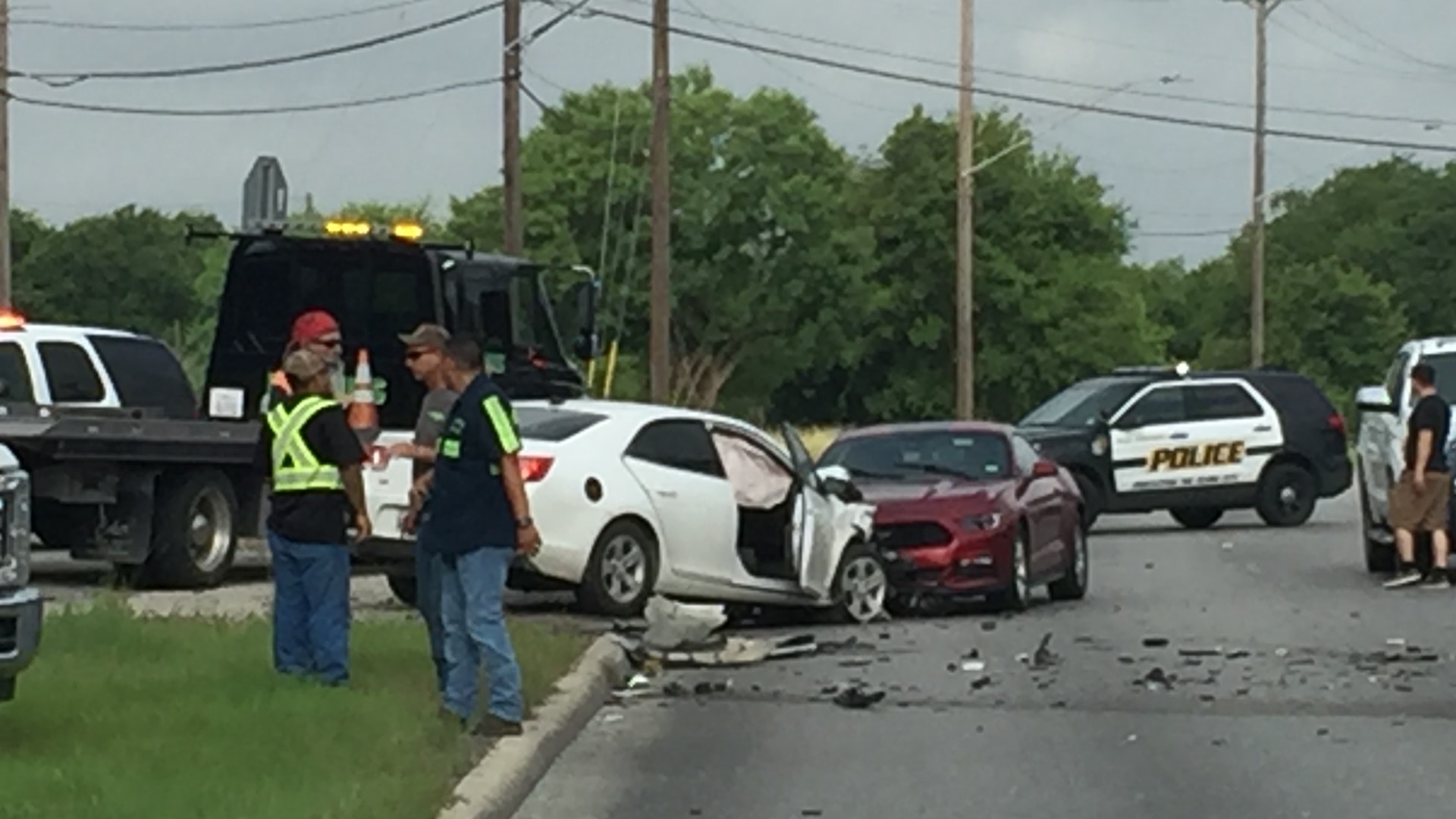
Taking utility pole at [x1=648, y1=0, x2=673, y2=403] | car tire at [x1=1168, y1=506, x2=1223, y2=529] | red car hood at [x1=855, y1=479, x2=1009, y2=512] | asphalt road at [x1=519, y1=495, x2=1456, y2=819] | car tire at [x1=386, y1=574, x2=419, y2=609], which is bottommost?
car tire at [x1=1168, y1=506, x2=1223, y2=529]

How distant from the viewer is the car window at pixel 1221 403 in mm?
32188

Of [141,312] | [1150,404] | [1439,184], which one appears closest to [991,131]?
[141,312]

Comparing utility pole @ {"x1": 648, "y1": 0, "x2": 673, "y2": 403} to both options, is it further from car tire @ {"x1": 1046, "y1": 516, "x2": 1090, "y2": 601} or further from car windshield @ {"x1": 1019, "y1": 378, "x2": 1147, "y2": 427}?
car tire @ {"x1": 1046, "y1": 516, "x2": 1090, "y2": 601}

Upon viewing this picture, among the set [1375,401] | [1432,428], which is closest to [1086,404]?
[1375,401]

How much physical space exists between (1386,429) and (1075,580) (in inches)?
139

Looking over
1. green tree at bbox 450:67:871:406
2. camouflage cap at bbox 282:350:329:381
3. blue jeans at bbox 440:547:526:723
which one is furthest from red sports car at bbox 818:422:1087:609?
green tree at bbox 450:67:871:406

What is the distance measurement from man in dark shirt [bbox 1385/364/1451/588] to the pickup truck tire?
9205 mm

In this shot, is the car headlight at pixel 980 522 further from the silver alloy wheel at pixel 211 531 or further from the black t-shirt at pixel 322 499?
the black t-shirt at pixel 322 499

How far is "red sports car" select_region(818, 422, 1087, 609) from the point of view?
19891 mm

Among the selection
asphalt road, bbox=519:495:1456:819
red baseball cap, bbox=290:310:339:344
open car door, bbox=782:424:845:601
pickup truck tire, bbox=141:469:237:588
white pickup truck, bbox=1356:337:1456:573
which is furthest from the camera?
white pickup truck, bbox=1356:337:1456:573

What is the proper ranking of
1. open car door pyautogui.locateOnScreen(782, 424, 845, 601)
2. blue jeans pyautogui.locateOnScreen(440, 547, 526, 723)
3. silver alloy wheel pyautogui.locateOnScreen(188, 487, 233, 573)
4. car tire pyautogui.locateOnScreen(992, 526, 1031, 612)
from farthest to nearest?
silver alloy wheel pyautogui.locateOnScreen(188, 487, 233, 573) → car tire pyautogui.locateOnScreen(992, 526, 1031, 612) → open car door pyautogui.locateOnScreen(782, 424, 845, 601) → blue jeans pyautogui.locateOnScreen(440, 547, 526, 723)

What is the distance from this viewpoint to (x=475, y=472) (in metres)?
11.9

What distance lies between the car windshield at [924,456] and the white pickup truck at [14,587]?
1098cm

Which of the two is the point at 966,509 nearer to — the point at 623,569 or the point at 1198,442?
the point at 623,569
